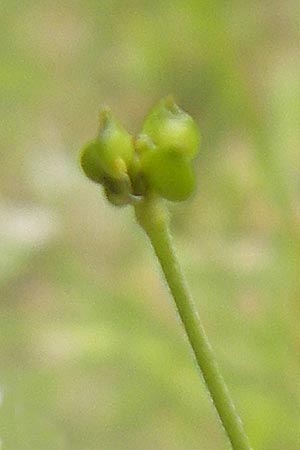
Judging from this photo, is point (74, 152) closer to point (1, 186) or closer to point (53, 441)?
point (1, 186)

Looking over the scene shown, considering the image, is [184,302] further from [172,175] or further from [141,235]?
[141,235]

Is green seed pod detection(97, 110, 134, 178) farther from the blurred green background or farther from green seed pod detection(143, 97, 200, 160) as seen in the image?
the blurred green background

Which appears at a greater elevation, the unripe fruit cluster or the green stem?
the unripe fruit cluster

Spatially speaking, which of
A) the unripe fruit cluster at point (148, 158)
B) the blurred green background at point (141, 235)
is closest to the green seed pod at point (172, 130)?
the unripe fruit cluster at point (148, 158)

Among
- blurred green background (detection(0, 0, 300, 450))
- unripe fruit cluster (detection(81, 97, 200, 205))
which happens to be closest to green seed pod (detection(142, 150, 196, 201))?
unripe fruit cluster (detection(81, 97, 200, 205))

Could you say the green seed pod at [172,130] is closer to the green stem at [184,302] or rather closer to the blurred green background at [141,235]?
the green stem at [184,302]

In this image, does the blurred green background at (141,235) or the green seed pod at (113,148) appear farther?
the blurred green background at (141,235)
